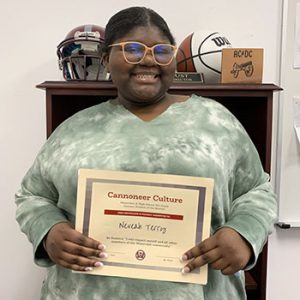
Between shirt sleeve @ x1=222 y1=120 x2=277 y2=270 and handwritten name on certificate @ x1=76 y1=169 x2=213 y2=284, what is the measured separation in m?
0.07

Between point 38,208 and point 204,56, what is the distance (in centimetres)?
64

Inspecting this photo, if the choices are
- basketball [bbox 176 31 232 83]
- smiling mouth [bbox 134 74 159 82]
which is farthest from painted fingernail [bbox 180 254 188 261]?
basketball [bbox 176 31 232 83]

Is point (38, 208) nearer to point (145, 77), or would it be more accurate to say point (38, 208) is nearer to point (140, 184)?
point (140, 184)

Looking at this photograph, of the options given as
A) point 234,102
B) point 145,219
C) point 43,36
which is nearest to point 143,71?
point 145,219

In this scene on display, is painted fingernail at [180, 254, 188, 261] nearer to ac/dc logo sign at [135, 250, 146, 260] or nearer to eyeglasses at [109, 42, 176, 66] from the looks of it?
ac/dc logo sign at [135, 250, 146, 260]

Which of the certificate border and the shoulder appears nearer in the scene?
the certificate border

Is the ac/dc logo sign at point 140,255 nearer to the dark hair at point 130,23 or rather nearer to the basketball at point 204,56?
the dark hair at point 130,23

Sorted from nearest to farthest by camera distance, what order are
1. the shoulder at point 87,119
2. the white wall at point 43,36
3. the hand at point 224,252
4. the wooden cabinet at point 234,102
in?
the hand at point 224,252
the shoulder at point 87,119
the wooden cabinet at point 234,102
the white wall at point 43,36

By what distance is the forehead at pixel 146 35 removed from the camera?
0.95 m

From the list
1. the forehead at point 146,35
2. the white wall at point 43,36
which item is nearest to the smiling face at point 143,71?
the forehead at point 146,35

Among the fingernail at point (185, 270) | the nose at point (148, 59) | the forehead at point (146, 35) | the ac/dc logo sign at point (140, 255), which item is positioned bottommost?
the fingernail at point (185, 270)

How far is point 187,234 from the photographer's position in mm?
911

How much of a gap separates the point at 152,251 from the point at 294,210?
2.89 feet

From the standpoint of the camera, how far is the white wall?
154 cm
